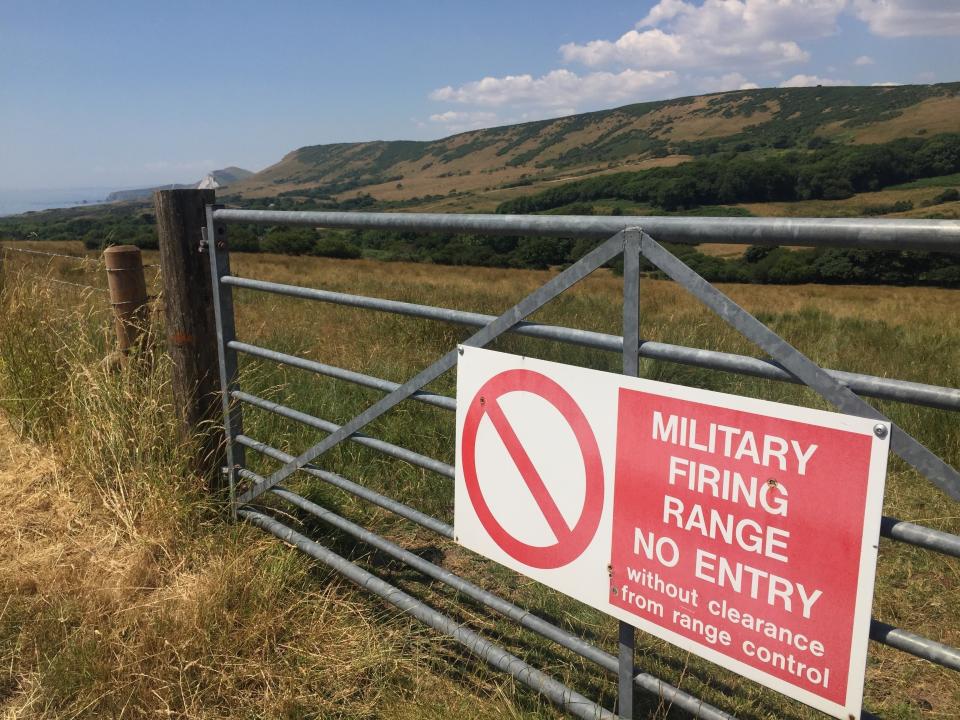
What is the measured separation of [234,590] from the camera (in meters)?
2.80

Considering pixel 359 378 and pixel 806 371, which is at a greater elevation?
pixel 806 371

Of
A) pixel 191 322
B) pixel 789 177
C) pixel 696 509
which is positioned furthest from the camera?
pixel 789 177

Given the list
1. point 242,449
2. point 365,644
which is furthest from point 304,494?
point 365,644

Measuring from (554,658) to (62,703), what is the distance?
172cm

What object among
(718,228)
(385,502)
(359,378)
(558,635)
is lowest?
(558,635)

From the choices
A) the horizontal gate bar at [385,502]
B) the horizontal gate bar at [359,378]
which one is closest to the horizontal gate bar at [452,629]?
the horizontal gate bar at [385,502]

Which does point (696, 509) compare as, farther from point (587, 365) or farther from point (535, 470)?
point (587, 365)

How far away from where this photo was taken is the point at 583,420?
201 centimetres

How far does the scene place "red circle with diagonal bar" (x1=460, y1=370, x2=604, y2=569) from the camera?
202cm

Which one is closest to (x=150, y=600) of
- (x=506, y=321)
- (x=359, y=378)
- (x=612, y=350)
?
(x=359, y=378)

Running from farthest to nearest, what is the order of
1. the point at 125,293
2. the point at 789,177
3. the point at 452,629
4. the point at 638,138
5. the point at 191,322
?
the point at 638,138 → the point at 789,177 → the point at 125,293 → the point at 191,322 → the point at 452,629

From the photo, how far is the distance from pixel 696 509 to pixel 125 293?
3592 millimetres

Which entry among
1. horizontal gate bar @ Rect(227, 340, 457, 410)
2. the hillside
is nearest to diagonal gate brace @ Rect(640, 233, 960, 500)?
horizontal gate bar @ Rect(227, 340, 457, 410)

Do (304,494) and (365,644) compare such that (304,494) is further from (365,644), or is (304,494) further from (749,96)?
(749,96)
